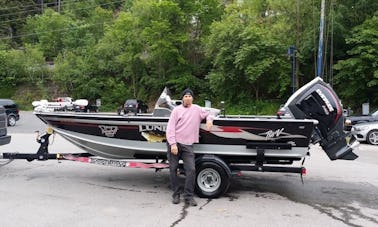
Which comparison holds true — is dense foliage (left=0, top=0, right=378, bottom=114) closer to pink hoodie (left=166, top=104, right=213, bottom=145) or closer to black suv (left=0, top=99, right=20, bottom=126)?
black suv (left=0, top=99, right=20, bottom=126)

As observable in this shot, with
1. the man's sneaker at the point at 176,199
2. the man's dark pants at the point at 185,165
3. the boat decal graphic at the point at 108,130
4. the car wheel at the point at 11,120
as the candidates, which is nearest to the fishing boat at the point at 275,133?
the boat decal graphic at the point at 108,130

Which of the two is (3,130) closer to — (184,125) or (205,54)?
(184,125)

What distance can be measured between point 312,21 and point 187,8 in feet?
47.9

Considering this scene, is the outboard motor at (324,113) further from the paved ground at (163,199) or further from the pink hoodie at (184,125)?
the pink hoodie at (184,125)

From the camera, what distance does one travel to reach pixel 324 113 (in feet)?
23.2

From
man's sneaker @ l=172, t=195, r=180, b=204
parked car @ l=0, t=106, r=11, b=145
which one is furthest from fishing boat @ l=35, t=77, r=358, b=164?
parked car @ l=0, t=106, r=11, b=145

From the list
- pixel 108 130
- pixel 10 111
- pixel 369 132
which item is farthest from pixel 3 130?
pixel 10 111

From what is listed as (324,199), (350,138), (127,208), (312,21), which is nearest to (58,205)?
(127,208)

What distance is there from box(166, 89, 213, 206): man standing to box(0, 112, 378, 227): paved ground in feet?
1.12

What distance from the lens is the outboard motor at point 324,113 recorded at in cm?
706

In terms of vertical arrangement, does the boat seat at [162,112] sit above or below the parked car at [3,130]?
above

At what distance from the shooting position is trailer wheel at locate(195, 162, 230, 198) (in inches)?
276

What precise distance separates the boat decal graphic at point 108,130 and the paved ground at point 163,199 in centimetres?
96

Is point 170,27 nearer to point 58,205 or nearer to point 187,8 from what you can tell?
point 187,8
